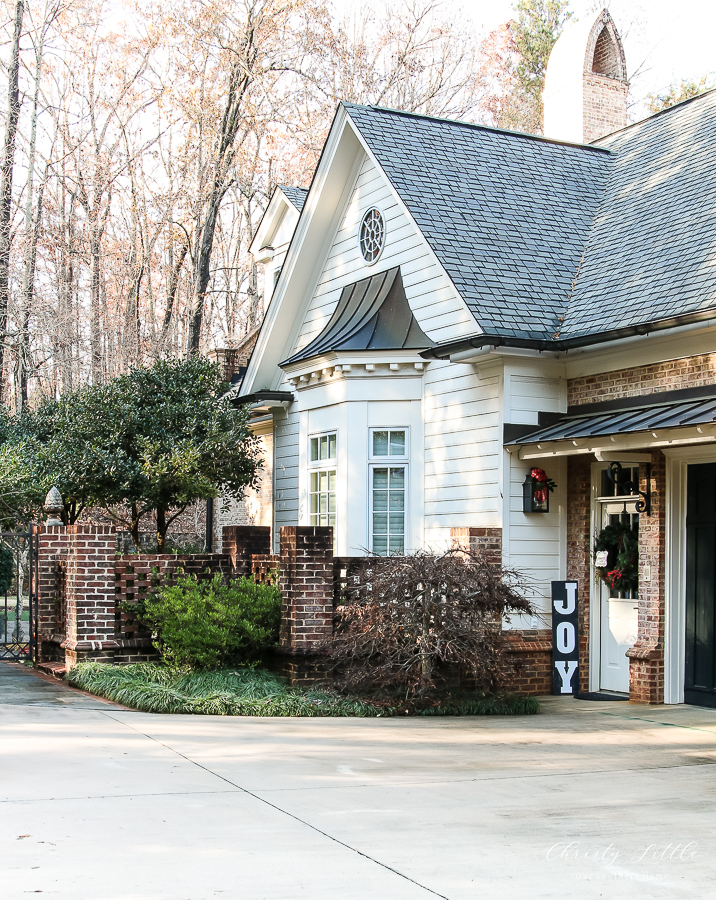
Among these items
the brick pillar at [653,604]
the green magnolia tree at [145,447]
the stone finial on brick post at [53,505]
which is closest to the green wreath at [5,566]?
the green magnolia tree at [145,447]

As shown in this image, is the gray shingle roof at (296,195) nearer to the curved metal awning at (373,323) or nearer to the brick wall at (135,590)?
the curved metal awning at (373,323)

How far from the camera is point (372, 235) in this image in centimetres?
1507

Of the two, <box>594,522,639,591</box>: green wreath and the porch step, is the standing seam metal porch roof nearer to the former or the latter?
<box>594,522,639,591</box>: green wreath

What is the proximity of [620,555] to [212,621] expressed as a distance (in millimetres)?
4629

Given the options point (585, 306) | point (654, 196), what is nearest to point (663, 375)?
point (585, 306)

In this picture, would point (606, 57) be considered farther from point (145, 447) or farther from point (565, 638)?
point (565, 638)

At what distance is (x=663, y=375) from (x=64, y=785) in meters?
7.54

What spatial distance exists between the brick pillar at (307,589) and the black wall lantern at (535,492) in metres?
2.55

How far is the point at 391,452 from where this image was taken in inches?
544

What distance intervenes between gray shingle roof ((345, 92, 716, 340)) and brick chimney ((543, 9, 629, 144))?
261 cm

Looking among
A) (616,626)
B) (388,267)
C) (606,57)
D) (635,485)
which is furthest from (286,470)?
(606,57)

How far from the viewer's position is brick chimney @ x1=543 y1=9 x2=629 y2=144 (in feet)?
63.3

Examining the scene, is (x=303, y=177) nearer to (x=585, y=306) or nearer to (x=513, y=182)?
(x=513, y=182)

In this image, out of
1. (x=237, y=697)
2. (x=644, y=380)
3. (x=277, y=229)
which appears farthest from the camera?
(x=277, y=229)
